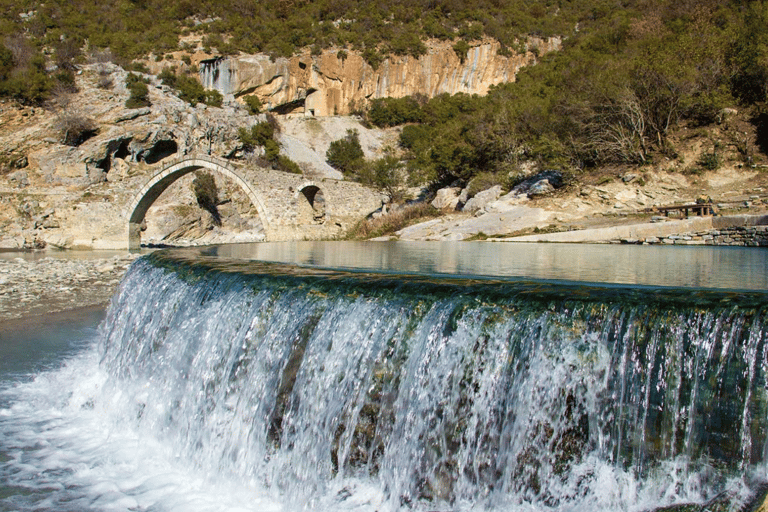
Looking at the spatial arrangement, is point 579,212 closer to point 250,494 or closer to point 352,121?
point 250,494

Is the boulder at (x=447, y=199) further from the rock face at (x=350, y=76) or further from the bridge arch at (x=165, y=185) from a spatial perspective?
the rock face at (x=350, y=76)

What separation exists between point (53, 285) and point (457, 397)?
11811 mm

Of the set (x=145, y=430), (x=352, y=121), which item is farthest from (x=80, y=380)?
(x=352, y=121)

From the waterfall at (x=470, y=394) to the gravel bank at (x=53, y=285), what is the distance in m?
6.82

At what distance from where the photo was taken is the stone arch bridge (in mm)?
24469

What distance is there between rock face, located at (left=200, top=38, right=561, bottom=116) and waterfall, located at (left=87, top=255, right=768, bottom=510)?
41.0 meters

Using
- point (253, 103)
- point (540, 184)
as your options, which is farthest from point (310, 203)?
point (253, 103)

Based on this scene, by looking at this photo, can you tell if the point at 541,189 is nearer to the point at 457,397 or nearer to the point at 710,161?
the point at 710,161

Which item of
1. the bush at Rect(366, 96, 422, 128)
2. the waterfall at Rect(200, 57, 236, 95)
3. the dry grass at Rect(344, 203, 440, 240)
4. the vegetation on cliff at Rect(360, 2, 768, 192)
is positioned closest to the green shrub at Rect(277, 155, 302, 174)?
the waterfall at Rect(200, 57, 236, 95)

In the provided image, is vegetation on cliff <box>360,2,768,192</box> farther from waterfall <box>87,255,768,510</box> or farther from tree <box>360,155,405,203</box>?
waterfall <box>87,255,768,510</box>

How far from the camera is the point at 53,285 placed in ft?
39.8

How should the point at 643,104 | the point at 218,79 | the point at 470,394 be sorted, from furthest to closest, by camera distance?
the point at 218,79 < the point at 643,104 < the point at 470,394

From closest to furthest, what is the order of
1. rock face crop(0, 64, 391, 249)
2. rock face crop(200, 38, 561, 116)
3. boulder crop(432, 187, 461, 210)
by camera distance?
boulder crop(432, 187, 461, 210) → rock face crop(0, 64, 391, 249) → rock face crop(200, 38, 561, 116)

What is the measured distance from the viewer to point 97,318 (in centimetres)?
970
